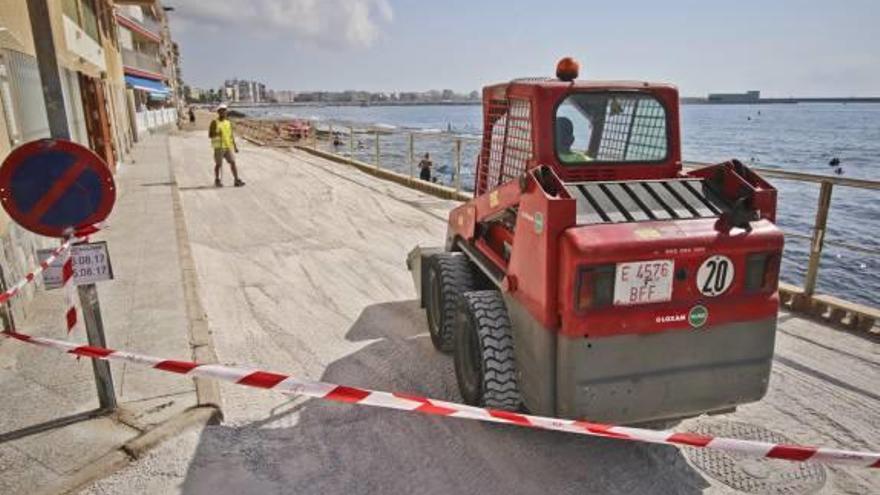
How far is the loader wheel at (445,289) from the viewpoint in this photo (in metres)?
4.45

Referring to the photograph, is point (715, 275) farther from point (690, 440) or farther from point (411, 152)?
point (411, 152)

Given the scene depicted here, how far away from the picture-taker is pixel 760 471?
10.5 feet

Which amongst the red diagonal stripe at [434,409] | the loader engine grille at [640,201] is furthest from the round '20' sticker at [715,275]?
the red diagonal stripe at [434,409]

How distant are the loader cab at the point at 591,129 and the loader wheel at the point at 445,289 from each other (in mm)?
906

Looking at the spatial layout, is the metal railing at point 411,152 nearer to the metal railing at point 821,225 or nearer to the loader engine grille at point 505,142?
the loader engine grille at point 505,142

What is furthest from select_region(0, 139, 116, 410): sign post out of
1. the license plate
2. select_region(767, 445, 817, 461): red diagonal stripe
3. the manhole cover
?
the manhole cover

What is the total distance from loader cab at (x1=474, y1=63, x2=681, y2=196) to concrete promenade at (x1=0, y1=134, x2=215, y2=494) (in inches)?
112

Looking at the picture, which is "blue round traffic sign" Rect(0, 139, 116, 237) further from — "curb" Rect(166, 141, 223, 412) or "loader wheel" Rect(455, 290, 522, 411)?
"loader wheel" Rect(455, 290, 522, 411)

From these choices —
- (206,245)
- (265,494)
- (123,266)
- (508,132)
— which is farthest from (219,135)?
(265,494)

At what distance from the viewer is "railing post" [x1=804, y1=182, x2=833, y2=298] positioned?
5.16m

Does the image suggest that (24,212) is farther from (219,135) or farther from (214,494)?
(219,135)

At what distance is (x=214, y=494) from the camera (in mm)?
2922

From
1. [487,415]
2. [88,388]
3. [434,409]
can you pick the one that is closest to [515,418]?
[487,415]

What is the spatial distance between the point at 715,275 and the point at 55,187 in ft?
11.8
